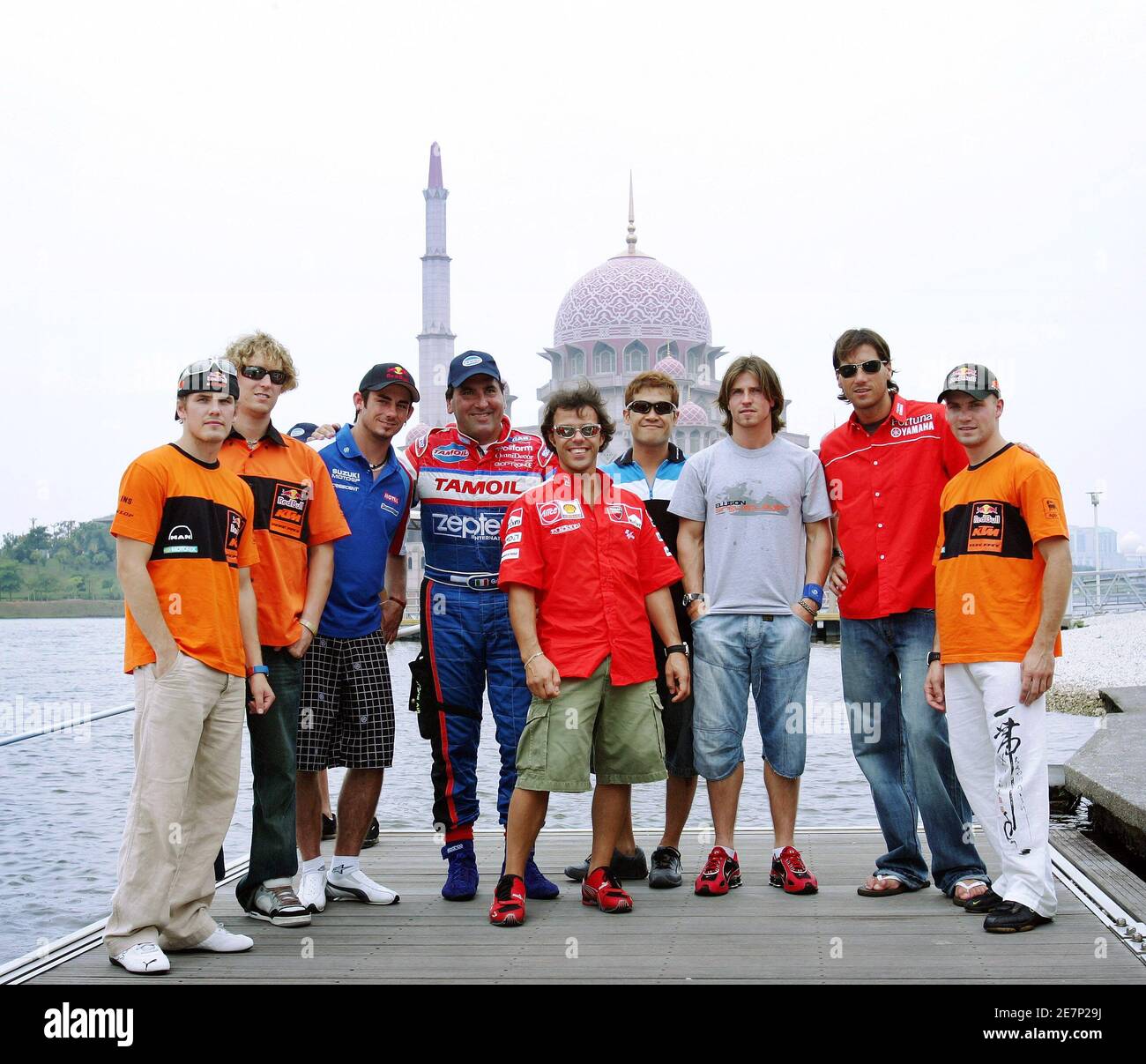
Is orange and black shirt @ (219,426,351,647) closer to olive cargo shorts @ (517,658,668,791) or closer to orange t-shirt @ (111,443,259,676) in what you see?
orange t-shirt @ (111,443,259,676)

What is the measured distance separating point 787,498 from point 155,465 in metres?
2.31

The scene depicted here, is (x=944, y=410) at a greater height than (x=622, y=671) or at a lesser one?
greater

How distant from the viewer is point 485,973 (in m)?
3.74

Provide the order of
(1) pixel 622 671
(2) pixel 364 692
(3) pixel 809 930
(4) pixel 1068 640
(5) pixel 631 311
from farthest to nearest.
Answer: (5) pixel 631 311 < (4) pixel 1068 640 < (2) pixel 364 692 < (1) pixel 622 671 < (3) pixel 809 930

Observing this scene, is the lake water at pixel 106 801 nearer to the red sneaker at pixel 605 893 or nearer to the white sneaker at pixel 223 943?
the red sneaker at pixel 605 893

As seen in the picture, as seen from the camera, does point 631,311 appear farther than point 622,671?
Yes

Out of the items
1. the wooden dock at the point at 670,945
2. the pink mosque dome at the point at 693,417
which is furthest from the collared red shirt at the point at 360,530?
the pink mosque dome at the point at 693,417

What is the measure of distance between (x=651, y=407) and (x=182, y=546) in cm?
200

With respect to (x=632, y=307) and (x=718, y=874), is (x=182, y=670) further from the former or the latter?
(x=632, y=307)

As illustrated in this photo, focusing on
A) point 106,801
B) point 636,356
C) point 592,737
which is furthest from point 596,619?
point 636,356

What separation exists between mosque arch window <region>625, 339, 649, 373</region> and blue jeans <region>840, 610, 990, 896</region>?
5355 cm

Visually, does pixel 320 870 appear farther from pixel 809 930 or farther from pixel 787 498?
pixel 787 498

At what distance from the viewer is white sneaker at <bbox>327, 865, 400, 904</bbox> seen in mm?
4750

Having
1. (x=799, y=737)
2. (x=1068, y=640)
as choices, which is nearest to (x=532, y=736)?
(x=799, y=737)
